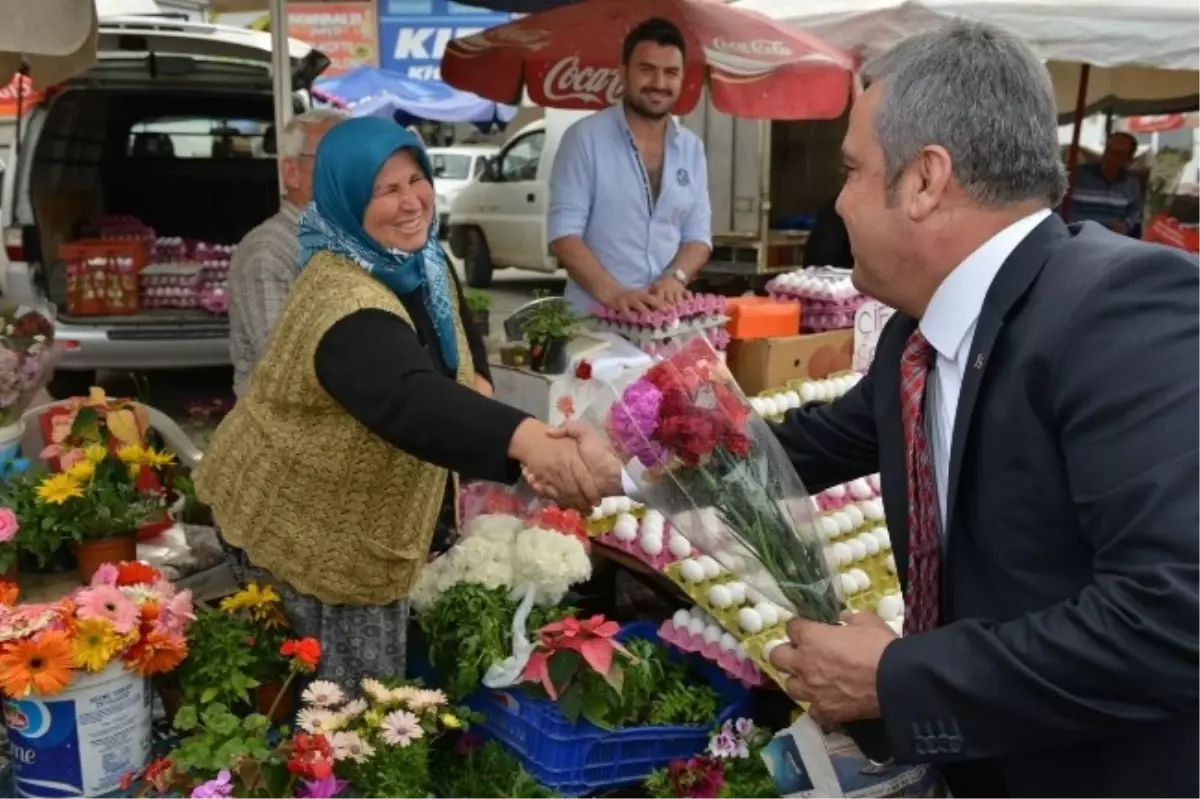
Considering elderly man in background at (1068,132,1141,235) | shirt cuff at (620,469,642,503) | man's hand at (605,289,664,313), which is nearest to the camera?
shirt cuff at (620,469,642,503)

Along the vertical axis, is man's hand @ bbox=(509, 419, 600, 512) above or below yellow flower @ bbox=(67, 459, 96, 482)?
above

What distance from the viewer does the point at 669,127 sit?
4523 millimetres

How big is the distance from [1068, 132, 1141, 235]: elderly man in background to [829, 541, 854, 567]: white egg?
789 cm

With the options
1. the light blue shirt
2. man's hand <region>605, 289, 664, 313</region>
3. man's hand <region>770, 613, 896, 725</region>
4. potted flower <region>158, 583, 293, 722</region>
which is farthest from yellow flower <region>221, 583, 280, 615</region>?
the light blue shirt

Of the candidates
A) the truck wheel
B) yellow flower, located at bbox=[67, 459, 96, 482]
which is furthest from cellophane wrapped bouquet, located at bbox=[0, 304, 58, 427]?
the truck wheel

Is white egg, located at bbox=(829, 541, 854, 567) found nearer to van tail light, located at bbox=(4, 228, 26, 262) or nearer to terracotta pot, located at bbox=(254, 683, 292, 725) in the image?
terracotta pot, located at bbox=(254, 683, 292, 725)

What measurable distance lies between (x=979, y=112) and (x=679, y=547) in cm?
167

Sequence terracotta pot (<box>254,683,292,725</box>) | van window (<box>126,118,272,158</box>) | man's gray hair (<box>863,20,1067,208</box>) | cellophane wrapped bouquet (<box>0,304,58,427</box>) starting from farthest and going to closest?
van window (<box>126,118,272,158</box>) → cellophane wrapped bouquet (<box>0,304,58,427</box>) → terracotta pot (<box>254,683,292,725</box>) → man's gray hair (<box>863,20,1067,208</box>)

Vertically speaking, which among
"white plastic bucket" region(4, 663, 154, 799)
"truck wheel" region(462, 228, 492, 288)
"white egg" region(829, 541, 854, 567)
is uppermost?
"white egg" region(829, 541, 854, 567)

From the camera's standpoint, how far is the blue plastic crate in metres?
2.48

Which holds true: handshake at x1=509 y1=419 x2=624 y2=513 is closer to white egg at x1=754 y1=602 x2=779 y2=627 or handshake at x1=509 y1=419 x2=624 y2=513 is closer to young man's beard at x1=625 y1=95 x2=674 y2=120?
white egg at x1=754 y1=602 x2=779 y2=627

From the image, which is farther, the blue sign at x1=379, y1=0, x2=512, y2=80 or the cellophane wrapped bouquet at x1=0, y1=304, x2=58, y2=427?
the blue sign at x1=379, y1=0, x2=512, y2=80

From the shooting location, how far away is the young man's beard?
14.3ft

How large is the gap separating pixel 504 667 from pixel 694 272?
2.39m
